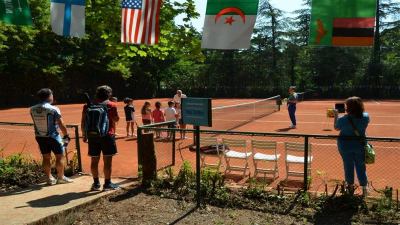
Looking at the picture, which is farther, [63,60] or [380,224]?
[63,60]

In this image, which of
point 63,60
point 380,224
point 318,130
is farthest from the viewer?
point 63,60

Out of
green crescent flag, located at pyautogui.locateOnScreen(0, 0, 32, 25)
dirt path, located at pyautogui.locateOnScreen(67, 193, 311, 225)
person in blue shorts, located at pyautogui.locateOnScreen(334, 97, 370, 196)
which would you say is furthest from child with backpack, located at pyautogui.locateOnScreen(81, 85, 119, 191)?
person in blue shorts, located at pyautogui.locateOnScreen(334, 97, 370, 196)

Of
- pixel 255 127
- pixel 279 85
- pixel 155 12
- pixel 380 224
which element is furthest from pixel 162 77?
pixel 380 224

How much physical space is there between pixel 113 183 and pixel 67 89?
1448 inches

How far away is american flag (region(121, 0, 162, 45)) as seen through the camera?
1016 cm

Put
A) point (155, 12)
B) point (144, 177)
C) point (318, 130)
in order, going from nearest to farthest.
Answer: point (144, 177) < point (155, 12) < point (318, 130)

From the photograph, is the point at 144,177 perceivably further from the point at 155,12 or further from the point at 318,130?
the point at 318,130

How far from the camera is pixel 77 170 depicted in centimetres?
938

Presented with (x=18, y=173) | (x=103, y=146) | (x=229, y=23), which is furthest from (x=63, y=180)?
(x=229, y=23)

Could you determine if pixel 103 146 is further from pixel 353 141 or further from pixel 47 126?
pixel 353 141

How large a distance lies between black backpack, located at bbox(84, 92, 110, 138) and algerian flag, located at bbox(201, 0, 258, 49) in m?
2.33

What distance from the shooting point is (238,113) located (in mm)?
23922

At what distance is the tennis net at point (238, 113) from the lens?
1968 centimetres

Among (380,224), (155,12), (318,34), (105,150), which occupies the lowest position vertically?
(380,224)
